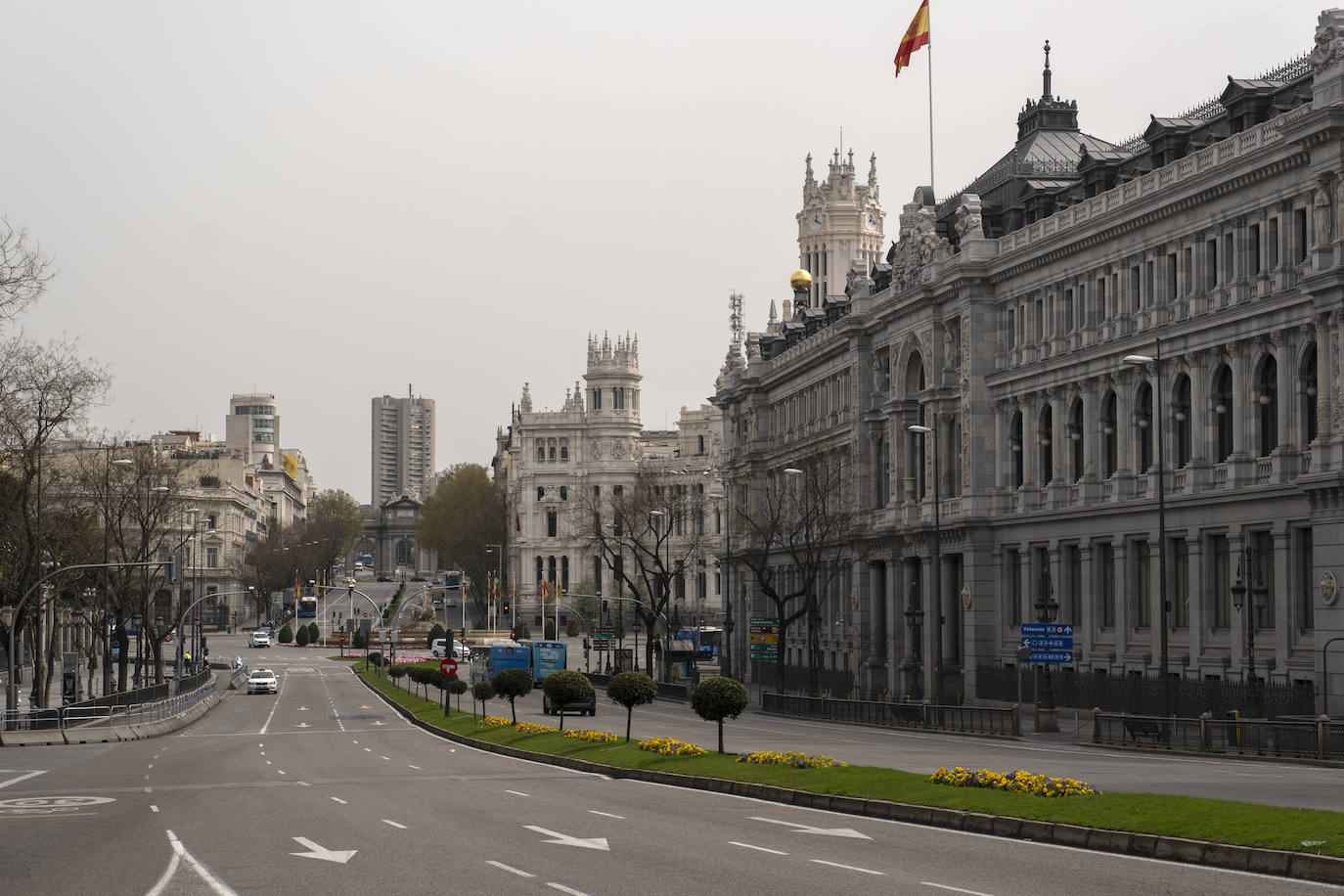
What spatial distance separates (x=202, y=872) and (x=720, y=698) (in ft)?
59.6

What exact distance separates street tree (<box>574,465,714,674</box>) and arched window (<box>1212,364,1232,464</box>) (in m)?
38.2

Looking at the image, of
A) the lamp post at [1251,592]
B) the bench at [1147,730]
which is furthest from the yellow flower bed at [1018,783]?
the lamp post at [1251,592]

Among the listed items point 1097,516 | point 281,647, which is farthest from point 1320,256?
point 281,647

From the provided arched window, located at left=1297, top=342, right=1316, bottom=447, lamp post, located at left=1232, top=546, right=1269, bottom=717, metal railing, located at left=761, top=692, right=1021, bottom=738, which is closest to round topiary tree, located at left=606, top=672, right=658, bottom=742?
metal railing, located at left=761, top=692, right=1021, bottom=738

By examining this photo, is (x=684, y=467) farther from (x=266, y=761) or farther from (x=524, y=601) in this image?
(x=266, y=761)

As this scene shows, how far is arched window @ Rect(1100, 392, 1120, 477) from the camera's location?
2409 inches

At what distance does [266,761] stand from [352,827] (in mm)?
20826

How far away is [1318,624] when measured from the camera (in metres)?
47.0

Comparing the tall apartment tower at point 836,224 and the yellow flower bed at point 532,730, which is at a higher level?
the tall apartment tower at point 836,224

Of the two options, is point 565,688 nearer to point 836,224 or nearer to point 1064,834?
point 1064,834

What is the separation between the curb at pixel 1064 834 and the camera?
62.3ft

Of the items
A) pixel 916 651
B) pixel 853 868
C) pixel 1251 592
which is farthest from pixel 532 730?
pixel 853 868

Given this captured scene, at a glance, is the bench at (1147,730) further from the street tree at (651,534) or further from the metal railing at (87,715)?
the street tree at (651,534)

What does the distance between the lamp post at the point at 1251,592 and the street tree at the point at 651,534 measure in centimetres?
4005
